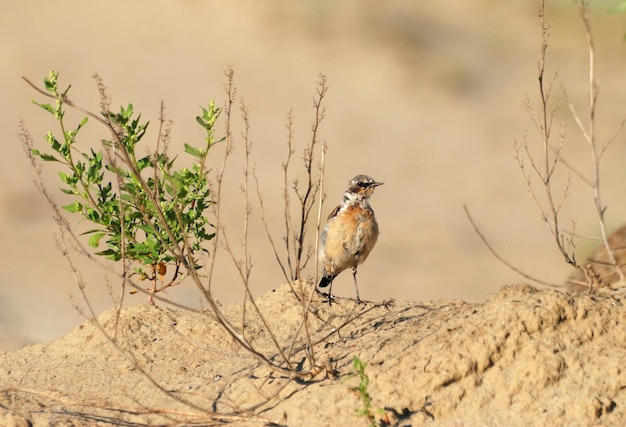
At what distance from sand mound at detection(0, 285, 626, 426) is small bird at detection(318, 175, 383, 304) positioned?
46.6 inches

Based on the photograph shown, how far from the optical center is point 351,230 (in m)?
8.27

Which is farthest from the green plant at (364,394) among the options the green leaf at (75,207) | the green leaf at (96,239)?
the green leaf at (75,207)

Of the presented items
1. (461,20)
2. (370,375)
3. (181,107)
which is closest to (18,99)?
(181,107)

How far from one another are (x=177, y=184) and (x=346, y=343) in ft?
5.87

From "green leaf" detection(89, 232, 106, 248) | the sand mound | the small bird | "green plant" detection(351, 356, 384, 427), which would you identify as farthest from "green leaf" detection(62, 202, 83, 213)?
"green plant" detection(351, 356, 384, 427)

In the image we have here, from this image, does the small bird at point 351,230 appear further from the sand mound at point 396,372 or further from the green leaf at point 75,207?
the green leaf at point 75,207

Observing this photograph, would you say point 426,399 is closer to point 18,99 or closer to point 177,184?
point 177,184

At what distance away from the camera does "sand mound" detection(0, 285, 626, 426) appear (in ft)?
17.7

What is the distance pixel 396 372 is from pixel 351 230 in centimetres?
274

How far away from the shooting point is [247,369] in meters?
6.44

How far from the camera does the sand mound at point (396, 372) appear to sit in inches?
212

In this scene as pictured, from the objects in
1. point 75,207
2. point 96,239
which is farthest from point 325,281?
point 75,207

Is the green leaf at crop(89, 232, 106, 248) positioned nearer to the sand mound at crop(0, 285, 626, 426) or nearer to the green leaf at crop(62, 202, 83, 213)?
the green leaf at crop(62, 202, 83, 213)

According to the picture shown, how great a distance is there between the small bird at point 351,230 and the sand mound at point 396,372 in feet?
3.89
